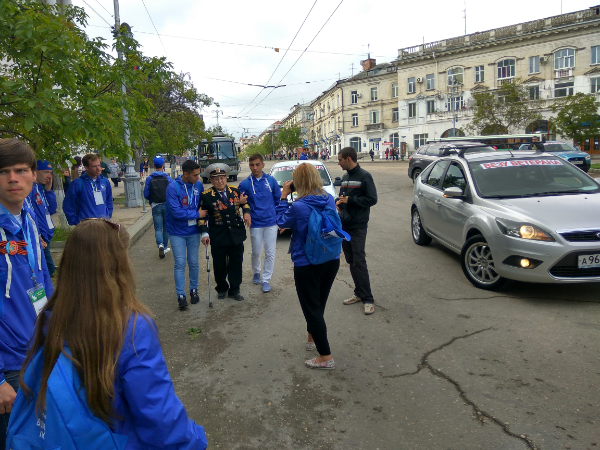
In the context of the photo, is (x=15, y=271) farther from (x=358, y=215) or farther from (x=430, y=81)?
(x=430, y=81)

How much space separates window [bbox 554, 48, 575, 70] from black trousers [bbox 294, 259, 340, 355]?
4976 cm

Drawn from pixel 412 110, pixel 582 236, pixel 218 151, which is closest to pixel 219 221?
pixel 582 236

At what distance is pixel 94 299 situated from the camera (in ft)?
5.04

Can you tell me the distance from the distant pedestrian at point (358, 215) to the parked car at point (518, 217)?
1655 mm

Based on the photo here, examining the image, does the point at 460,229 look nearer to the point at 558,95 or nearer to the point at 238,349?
the point at 238,349

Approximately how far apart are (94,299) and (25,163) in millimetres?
1102

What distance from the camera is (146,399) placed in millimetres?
1476

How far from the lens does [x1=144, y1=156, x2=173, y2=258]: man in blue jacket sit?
8.77 metres

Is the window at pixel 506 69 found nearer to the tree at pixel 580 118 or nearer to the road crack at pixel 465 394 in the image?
the tree at pixel 580 118

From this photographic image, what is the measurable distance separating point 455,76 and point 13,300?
55.9 m

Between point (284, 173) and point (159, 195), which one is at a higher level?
point (284, 173)

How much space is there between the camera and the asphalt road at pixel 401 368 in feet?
10.3

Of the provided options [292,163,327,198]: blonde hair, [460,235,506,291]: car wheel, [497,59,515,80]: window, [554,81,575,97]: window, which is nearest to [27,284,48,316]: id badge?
[292,163,327,198]: blonde hair

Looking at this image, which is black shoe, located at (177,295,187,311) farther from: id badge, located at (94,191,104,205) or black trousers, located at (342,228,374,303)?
black trousers, located at (342,228,374,303)
